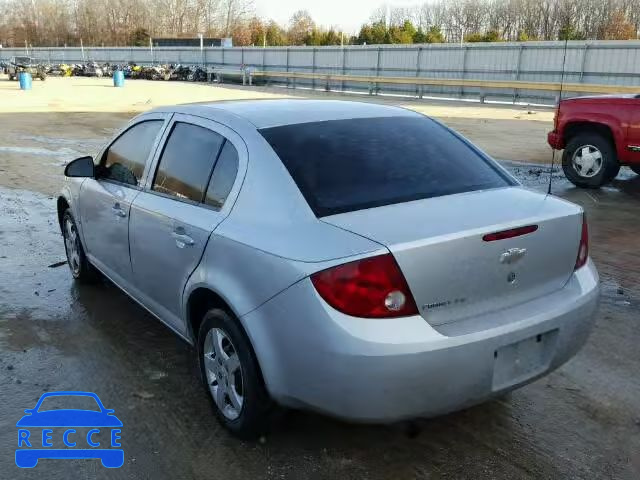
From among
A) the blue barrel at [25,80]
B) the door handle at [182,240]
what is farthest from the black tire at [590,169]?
the blue barrel at [25,80]

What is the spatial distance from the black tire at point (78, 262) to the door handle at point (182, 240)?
2035 mm

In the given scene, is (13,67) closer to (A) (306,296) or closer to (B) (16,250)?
(B) (16,250)

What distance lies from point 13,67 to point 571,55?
38277 millimetres

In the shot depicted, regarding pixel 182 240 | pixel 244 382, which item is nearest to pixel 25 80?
pixel 182 240

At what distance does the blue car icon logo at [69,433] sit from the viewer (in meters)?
2.99

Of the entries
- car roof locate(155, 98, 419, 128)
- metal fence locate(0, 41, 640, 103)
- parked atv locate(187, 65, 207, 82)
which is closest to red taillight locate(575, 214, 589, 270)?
car roof locate(155, 98, 419, 128)

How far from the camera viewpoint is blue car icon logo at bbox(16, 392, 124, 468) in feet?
9.80

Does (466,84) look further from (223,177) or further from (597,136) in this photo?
(223,177)

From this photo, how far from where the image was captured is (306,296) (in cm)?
245

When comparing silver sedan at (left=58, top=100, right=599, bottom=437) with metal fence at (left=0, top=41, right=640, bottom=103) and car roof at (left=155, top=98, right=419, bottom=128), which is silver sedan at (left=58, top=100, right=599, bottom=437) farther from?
metal fence at (left=0, top=41, right=640, bottom=103)

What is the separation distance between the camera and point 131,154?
4.19 m

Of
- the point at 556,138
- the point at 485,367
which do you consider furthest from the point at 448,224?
the point at 556,138

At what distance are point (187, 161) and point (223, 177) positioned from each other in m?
0.44

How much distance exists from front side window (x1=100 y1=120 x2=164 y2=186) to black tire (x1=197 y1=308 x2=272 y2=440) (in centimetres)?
137
